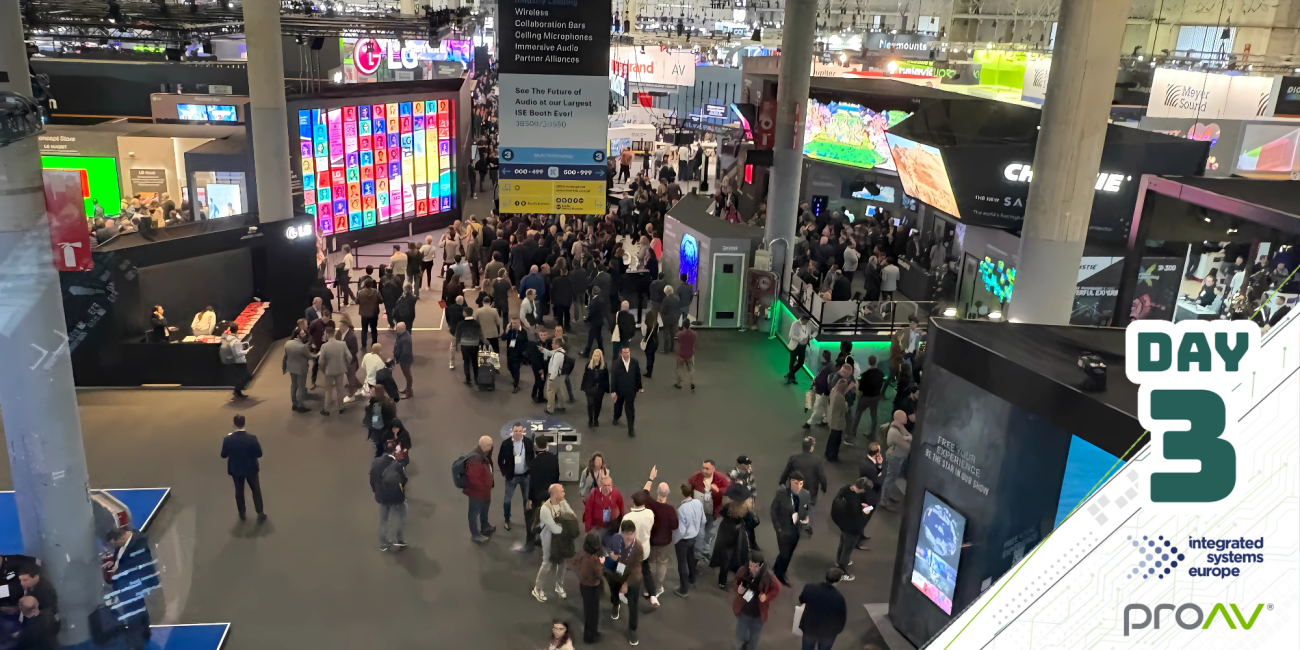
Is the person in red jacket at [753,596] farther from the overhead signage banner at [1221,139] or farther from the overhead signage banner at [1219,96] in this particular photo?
the overhead signage banner at [1219,96]

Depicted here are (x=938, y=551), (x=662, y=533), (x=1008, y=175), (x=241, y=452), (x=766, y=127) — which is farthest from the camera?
(x=766, y=127)

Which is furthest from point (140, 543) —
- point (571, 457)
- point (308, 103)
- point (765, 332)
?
point (308, 103)

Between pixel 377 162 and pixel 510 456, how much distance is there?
43.0ft

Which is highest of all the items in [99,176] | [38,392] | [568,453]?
[38,392]

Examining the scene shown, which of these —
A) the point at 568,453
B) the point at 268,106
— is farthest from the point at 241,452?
the point at 268,106

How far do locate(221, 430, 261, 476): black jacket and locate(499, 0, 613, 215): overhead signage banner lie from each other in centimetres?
418

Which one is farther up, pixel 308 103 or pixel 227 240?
pixel 308 103

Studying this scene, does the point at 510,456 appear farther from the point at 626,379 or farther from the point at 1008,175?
the point at 1008,175

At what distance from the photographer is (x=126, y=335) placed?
38.8 feet

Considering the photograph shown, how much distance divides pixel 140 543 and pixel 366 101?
13031 mm

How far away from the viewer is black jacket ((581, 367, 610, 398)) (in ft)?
34.6

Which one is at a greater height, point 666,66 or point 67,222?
point 666,66

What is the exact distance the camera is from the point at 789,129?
14836 millimetres

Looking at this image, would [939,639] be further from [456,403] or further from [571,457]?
[456,403]
